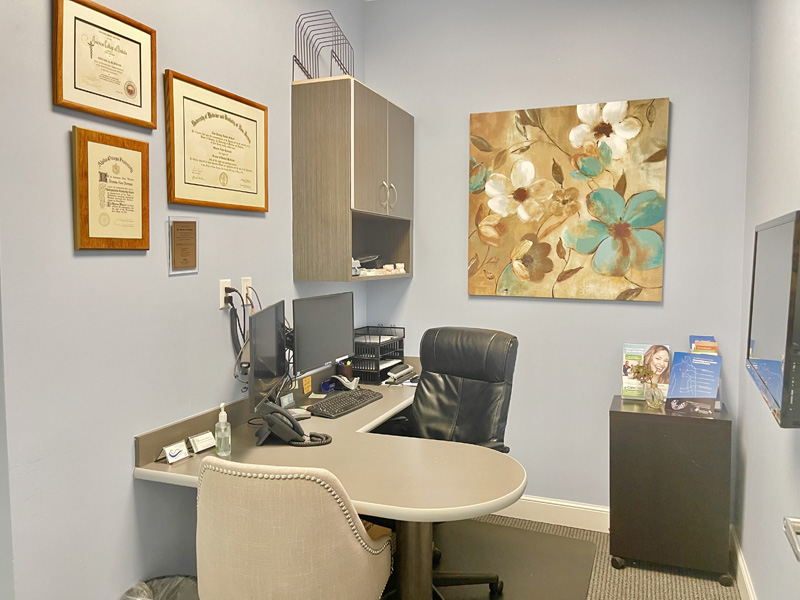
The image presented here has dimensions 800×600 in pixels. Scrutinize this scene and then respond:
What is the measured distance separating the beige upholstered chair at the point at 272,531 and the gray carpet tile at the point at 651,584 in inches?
62.7

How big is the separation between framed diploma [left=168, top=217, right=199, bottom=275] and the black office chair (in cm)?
118

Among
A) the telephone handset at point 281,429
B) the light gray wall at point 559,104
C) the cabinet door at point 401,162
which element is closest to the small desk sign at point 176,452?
the telephone handset at point 281,429

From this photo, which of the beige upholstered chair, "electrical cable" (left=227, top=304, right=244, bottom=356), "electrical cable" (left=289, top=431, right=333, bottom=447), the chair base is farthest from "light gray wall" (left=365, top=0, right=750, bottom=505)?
the beige upholstered chair

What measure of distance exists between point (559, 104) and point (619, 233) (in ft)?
2.52

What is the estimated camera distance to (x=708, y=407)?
2.86 metres

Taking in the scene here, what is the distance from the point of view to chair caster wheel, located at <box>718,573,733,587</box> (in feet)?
9.13

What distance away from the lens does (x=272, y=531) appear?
1.57 metres

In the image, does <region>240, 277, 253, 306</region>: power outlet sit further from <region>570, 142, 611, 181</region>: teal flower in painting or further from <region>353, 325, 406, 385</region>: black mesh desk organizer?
<region>570, 142, 611, 181</region>: teal flower in painting

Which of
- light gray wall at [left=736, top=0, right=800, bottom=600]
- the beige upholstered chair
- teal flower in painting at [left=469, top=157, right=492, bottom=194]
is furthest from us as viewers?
teal flower in painting at [left=469, top=157, right=492, bottom=194]

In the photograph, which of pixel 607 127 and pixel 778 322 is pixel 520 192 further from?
pixel 778 322

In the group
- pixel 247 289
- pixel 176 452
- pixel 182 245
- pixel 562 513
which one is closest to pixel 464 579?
pixel 562 513

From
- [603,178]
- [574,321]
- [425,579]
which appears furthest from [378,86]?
[425,579]

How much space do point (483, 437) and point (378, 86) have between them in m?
2.19

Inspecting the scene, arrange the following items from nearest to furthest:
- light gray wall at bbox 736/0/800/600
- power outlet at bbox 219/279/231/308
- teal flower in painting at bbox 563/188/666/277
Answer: light gray wall at bbox 736/0/800/600 → power outlet at bbox 219/279/231/308 → teal flower in painting at bbox 563/188/666/277
